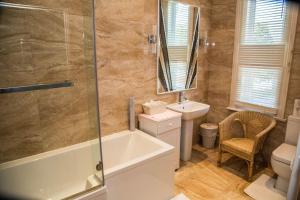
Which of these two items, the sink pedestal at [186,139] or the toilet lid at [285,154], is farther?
the sink pedestal at [186,139]

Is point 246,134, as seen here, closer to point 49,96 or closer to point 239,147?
point 239,147

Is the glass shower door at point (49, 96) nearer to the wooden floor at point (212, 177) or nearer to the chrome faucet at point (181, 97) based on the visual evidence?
the wooden floor at point (212, 177)

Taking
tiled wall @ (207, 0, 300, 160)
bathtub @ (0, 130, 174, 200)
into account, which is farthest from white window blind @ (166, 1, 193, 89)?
bathtub @ (0, 130, 174, 200)

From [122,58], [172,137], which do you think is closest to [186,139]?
[172,137]

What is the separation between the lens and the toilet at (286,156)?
212 cm

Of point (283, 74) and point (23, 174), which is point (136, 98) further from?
point (283, 74)

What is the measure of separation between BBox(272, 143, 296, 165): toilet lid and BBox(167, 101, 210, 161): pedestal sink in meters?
0.94

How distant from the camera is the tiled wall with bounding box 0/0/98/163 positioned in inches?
68.2

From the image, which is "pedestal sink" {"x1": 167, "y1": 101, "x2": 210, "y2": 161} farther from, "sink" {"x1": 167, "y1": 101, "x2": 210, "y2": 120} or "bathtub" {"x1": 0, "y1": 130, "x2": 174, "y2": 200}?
"bathtub" {"x1": 0, "y1": 130, "x2": 174, "y2": 200}

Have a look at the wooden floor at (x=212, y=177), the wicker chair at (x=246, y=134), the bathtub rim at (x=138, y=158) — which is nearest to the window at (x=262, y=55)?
the wicker chair at (x=246, y=134)

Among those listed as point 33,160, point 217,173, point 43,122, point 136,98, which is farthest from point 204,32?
point 33,160

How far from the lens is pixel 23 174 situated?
184cm

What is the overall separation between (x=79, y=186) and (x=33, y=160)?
0.49m

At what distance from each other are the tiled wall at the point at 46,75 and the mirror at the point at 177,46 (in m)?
1.06
